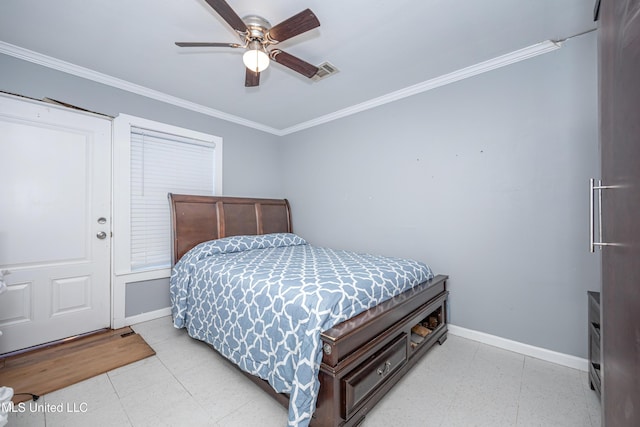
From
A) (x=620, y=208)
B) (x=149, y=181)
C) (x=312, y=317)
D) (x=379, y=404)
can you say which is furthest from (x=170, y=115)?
(x=620, y=208)

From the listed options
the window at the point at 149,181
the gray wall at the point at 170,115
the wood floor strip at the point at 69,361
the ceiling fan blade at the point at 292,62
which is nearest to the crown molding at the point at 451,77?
the gray wall at the point at 170,115

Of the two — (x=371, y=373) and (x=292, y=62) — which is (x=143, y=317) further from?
(x=292, y=62)

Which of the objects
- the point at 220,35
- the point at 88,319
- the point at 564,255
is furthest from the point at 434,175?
the point at 88,319

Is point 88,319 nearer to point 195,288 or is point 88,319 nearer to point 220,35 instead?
point 195,288

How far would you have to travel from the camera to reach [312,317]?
1447mm

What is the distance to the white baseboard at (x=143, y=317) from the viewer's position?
9.20 ft

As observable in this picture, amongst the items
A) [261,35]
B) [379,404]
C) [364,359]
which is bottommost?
[379,404]

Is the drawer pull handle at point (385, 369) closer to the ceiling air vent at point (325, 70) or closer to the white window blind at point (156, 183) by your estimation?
the ceiling air vent at point (325, 70)

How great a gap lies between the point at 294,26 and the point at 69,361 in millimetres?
3029

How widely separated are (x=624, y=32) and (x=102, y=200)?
3626 mm

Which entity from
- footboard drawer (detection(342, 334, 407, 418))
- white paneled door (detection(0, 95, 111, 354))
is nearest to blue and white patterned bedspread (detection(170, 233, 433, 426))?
footboard drawer (detection(342, 334, 407, 418))

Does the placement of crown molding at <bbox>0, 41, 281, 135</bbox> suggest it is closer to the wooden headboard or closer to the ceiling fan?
the wooden headboard

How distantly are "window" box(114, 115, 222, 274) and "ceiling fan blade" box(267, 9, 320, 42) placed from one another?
2.03m

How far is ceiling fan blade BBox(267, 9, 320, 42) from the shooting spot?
1561 millimetres
